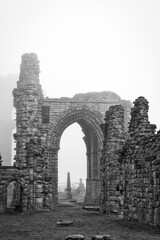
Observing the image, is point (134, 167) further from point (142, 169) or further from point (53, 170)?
point (53, 170)

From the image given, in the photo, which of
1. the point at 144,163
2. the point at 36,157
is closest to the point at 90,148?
the point at 36,157

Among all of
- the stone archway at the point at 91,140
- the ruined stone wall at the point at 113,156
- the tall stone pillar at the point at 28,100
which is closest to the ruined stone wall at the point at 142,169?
the ruined stone wall at the point at 113,156

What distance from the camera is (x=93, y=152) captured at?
28391mm

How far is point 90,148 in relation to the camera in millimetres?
29391

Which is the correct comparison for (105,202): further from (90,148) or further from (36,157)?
(90,148)

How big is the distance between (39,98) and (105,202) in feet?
32.9

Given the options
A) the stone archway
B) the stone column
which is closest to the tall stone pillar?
the stone archway

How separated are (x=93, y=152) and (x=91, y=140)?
44.0 inches

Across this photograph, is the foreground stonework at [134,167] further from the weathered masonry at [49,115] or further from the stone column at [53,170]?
the stone column at [53,170]

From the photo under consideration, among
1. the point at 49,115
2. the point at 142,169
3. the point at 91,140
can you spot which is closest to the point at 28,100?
the point at 49,115

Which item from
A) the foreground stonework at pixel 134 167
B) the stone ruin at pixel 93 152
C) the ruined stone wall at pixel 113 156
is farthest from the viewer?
the ruined stone wall at pixel 113 156

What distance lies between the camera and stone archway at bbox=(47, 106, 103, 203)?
24.1 m

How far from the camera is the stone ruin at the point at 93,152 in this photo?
11.9 metres

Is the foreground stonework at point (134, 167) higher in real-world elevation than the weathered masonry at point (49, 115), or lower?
lower
